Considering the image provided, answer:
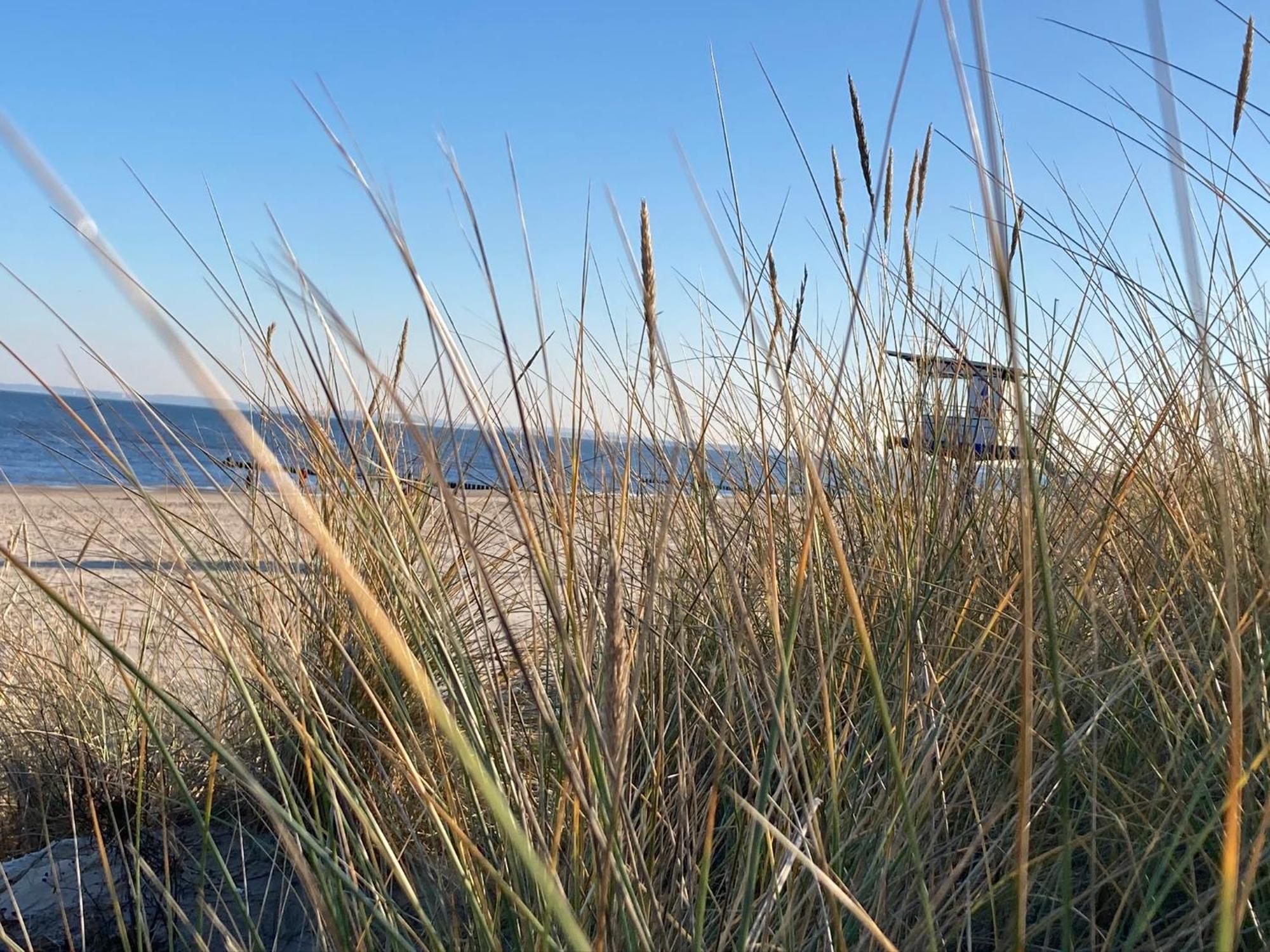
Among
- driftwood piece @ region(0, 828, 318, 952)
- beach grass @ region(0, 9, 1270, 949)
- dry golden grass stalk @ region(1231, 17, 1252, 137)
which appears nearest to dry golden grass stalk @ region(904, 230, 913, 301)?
beach grass @ region(0, 9, 1270, 949)

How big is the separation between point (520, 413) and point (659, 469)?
109cm

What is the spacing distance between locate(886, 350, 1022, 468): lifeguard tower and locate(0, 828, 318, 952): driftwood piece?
46.0 inches

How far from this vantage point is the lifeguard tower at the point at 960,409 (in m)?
1.54

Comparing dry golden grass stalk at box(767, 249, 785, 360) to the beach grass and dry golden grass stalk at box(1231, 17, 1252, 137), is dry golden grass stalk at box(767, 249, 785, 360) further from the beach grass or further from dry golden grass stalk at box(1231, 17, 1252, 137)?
dry golden grass stalk at box(1231, 17, 1252, 137)

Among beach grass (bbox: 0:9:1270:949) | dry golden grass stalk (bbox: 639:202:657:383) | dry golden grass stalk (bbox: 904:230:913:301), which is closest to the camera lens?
beach grass (bbox: 0:9:1270:949)

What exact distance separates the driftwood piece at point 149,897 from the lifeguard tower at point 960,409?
1.17 meters

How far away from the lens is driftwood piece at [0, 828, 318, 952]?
1.19m

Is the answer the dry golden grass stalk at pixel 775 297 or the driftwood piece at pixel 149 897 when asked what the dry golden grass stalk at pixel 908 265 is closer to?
the dry golden grass stalk at pixel 775 297

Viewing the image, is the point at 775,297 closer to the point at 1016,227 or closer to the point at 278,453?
the point at 1016,227

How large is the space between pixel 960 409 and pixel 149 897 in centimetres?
150

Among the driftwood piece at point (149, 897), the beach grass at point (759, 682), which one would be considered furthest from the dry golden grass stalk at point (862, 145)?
the driftwood piece at point (149, 897)

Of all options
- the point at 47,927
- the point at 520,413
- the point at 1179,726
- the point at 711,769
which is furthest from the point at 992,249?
the point at 47,927

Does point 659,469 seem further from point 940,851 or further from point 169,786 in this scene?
point 169,786

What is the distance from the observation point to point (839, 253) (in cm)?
163
